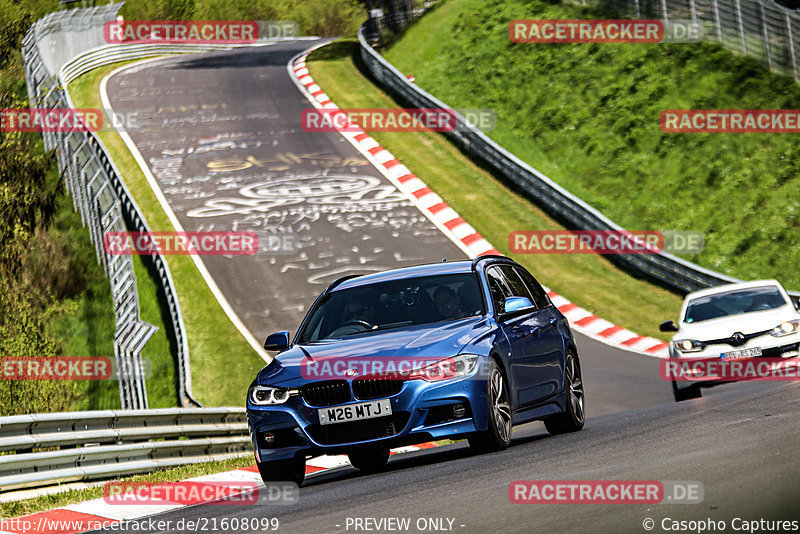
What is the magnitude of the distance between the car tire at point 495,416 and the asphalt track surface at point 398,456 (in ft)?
0.44

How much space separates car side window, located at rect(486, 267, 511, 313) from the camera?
392 inches

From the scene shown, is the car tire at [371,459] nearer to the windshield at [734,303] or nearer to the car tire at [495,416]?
the car tire at [495,416]

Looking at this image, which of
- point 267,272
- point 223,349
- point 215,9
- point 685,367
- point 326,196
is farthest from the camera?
point 215,9

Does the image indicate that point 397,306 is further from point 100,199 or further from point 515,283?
point 100,199

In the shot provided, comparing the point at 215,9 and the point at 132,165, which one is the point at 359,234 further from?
the point at 215,9

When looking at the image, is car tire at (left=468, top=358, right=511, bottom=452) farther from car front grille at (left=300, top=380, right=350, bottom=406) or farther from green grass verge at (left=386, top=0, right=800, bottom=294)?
green grass verge at (left=386, top=0, right=800, bottom=294)

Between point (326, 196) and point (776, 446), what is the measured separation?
23.2 m

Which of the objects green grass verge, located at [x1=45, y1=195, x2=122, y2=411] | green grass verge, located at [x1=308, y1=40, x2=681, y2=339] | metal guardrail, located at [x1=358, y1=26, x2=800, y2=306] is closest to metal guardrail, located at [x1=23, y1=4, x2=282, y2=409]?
green grass verge, located at [x1=45, y1=195, x2=122, y2=411]

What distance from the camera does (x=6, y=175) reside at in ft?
116

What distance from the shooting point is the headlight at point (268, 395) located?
29.2ft

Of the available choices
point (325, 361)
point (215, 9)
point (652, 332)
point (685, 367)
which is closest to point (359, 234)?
point (652, 332)

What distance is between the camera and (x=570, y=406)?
10828mm

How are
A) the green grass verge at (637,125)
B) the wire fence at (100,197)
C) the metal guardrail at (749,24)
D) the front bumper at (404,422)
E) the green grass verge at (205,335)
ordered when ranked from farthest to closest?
the metal guardrail at (749,24) → the green grass verge at (637,125) → the wire fence at (100,197) → the green grass verge at (205,335) → the front bumper at (404,422)

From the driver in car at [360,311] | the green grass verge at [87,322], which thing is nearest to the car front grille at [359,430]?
the driver in car at [360,311]
